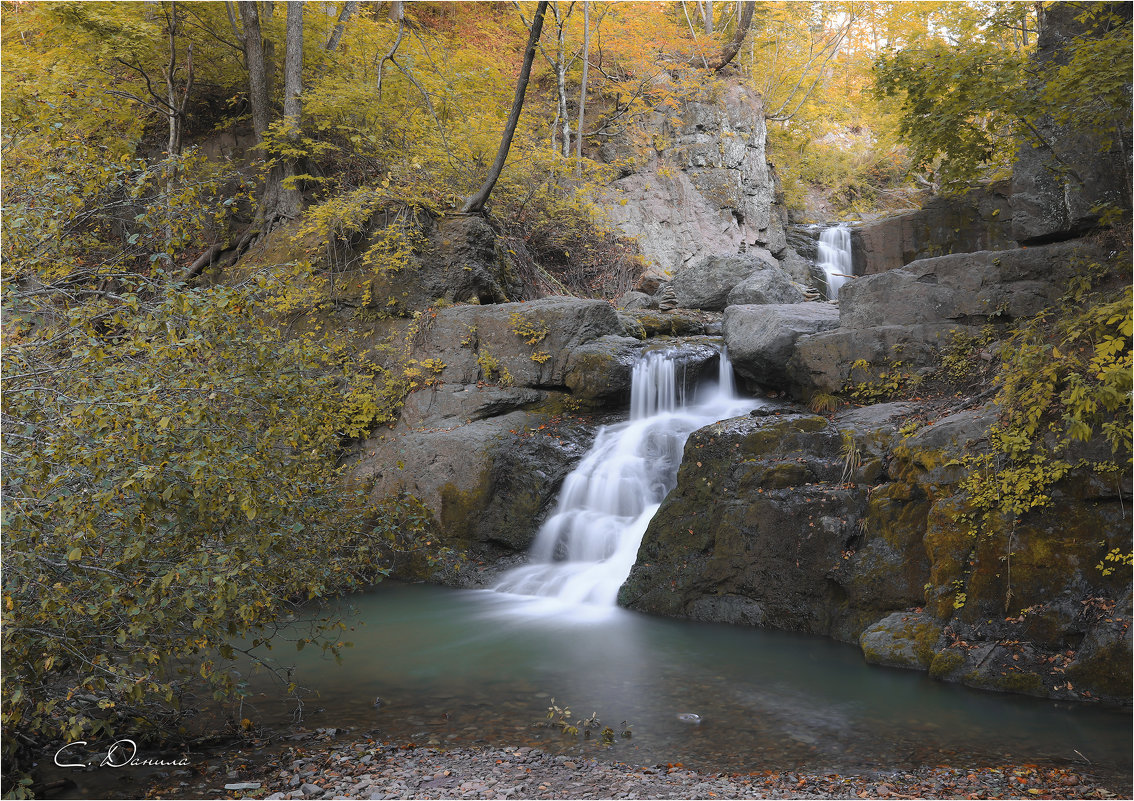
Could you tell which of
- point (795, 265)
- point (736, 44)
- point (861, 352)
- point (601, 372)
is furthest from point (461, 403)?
point (736, 44)

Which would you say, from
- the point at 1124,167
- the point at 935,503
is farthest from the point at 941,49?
the point at 935,503

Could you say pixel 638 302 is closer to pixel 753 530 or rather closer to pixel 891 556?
pixel 753 530

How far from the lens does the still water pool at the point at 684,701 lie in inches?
190

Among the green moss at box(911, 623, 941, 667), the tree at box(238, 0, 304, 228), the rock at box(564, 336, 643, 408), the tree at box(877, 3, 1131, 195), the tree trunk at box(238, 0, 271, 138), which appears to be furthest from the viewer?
the tree trunk at box(238, 0, 271, 138)

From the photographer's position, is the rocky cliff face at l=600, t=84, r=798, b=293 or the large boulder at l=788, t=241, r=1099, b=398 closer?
the large boulder at l=788, t=241, r=1099, b=398

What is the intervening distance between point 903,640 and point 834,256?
47.5 ft

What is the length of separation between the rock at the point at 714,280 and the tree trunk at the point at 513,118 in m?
4.50

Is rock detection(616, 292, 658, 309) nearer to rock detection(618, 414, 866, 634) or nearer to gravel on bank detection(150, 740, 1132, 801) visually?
rock detection(618, 414, 866, 634)

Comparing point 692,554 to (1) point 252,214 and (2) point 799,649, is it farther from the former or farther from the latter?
(1) point 252,214

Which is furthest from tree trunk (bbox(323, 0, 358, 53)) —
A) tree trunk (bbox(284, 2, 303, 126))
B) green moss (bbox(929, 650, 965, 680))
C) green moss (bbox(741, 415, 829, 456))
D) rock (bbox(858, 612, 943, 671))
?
green moss (bbox(929, 650, 965, 680))

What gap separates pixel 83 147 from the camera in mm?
4574

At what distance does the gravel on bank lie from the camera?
13.2 feet

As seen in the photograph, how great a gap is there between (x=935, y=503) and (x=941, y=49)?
498 cm

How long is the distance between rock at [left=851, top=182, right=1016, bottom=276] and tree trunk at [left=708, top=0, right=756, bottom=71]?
21.3 ft
